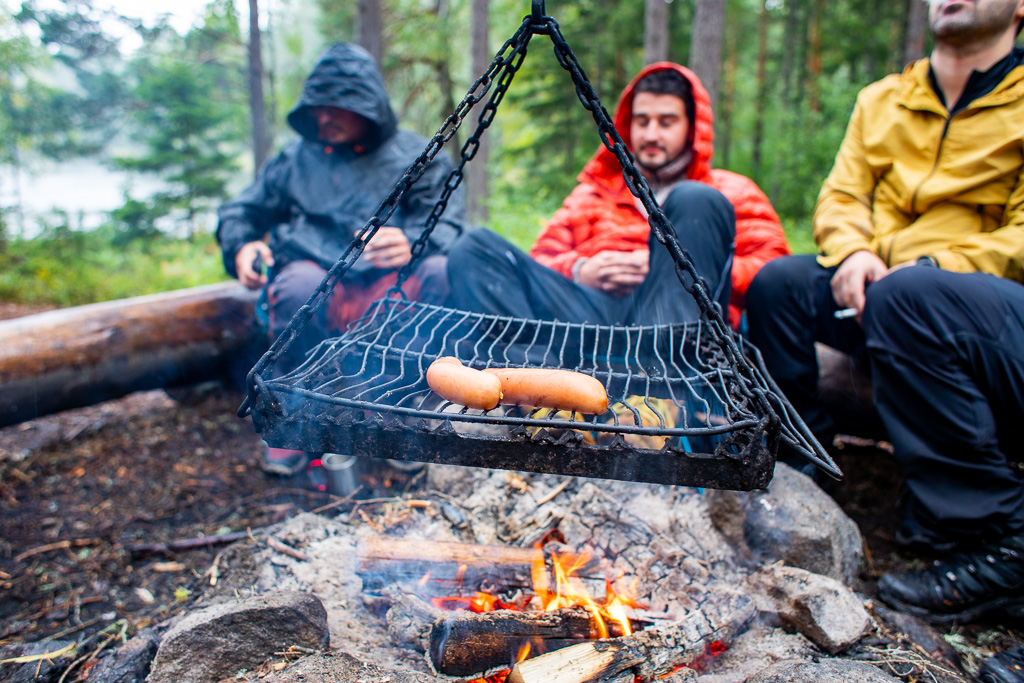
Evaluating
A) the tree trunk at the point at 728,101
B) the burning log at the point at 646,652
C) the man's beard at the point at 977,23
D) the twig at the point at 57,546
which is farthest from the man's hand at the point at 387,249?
the tree trunk at the point at 728,101

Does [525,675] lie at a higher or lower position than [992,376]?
lower

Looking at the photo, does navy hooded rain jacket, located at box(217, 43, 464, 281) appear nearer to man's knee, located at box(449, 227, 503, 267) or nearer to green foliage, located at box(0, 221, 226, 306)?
man's knee, located at box(449, 227, 503, 267)

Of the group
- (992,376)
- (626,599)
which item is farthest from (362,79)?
(992,376)

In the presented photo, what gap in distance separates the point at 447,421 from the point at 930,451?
76.8 inches

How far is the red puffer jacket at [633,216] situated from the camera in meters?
2.96

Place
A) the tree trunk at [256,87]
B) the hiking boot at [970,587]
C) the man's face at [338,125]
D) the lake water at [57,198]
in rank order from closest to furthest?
the hiking boot at [970,587] → the man's face at [338,125] → the tree trunk at [256,87] → the lake water at [57,198]

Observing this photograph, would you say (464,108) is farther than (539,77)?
No

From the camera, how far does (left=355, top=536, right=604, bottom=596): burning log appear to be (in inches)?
73.5

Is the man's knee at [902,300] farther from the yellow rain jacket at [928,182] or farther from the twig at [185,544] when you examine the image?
the twig at [185,544]

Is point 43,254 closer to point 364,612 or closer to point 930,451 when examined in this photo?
point 364,612

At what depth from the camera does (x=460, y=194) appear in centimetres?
375

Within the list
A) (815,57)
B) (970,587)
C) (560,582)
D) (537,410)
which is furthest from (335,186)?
(815,57)

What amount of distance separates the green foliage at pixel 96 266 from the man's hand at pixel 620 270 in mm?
8585

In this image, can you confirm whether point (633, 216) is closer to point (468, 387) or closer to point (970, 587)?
point (468, 387)
